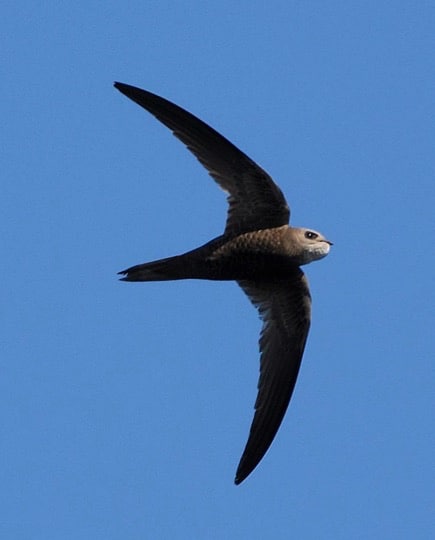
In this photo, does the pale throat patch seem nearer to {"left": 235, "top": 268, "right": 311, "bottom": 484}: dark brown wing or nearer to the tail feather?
{"left": 235, "top": 268, "right": 311, "bottom": 484}: dark brown wing

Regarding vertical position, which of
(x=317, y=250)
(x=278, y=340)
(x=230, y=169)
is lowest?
(x=278, y=340)

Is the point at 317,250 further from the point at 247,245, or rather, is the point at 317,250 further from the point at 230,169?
the point at 230,169

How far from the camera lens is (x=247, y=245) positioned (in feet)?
43.4

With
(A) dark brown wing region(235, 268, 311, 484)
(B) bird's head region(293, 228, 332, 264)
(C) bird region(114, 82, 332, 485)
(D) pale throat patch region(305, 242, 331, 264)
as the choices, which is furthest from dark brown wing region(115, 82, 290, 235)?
(A) dark brown wing region(235, 268, 311, 484)

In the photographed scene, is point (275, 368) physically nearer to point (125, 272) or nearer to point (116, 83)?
point (125, 272)

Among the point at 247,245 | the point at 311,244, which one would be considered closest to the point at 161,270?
the point at 247,245

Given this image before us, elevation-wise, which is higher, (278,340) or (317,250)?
(317,250)

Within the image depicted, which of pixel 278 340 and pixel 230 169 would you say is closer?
pixel 230 169

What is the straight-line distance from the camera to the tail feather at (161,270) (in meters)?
13.1

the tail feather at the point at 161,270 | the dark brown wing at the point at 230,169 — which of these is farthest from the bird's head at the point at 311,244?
the tail feather at the point at 161,270

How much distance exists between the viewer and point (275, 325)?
14.0 metres

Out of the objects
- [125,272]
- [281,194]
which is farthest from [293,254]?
[125,272]

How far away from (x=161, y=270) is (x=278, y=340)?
1353 mm

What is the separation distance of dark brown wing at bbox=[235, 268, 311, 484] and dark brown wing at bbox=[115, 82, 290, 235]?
26.2 inches
